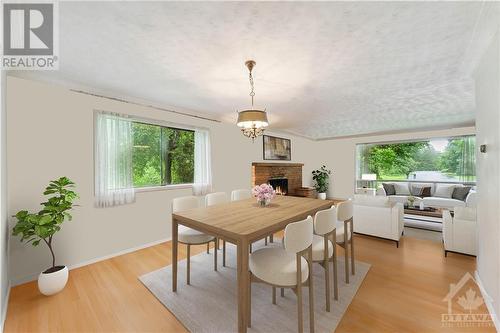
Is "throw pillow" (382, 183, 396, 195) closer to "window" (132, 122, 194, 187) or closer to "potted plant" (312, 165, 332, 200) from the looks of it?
"potted plant" (312, 165, 332, 200)

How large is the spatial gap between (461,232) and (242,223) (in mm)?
3072

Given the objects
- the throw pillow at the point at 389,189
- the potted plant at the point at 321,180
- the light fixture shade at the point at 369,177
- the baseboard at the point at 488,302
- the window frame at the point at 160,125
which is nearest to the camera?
the baseboard at the point at 488,302

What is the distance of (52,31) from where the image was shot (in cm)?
158

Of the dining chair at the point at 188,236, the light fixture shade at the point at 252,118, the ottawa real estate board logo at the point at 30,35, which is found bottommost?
the dining chair at the point at 188,236

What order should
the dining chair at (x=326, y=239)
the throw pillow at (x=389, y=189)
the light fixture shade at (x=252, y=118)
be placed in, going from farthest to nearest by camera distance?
the throw pillow at (x=389, y=189) → the light fixture shade at (x=252, y=118) → the dining chair at (x=326, y=239)

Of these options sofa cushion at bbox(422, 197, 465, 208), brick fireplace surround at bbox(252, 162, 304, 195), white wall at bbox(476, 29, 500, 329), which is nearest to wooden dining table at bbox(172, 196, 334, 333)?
white wall at bbox(476, 29, 500, 329)

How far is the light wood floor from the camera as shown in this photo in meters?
1.62

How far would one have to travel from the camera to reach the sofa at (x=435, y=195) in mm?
4931

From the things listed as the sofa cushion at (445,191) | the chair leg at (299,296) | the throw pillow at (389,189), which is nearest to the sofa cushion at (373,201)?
the chair leg at (299,296)

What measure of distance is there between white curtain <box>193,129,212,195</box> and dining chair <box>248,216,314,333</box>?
2.46 meters

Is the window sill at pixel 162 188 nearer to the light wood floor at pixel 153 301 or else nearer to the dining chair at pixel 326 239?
the light wood floor at pixel 153 301

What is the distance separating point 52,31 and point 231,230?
2109 millimetres

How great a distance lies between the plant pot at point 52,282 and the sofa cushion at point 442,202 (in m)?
6.83

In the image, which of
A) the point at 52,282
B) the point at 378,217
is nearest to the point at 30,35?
the point at 52,282
